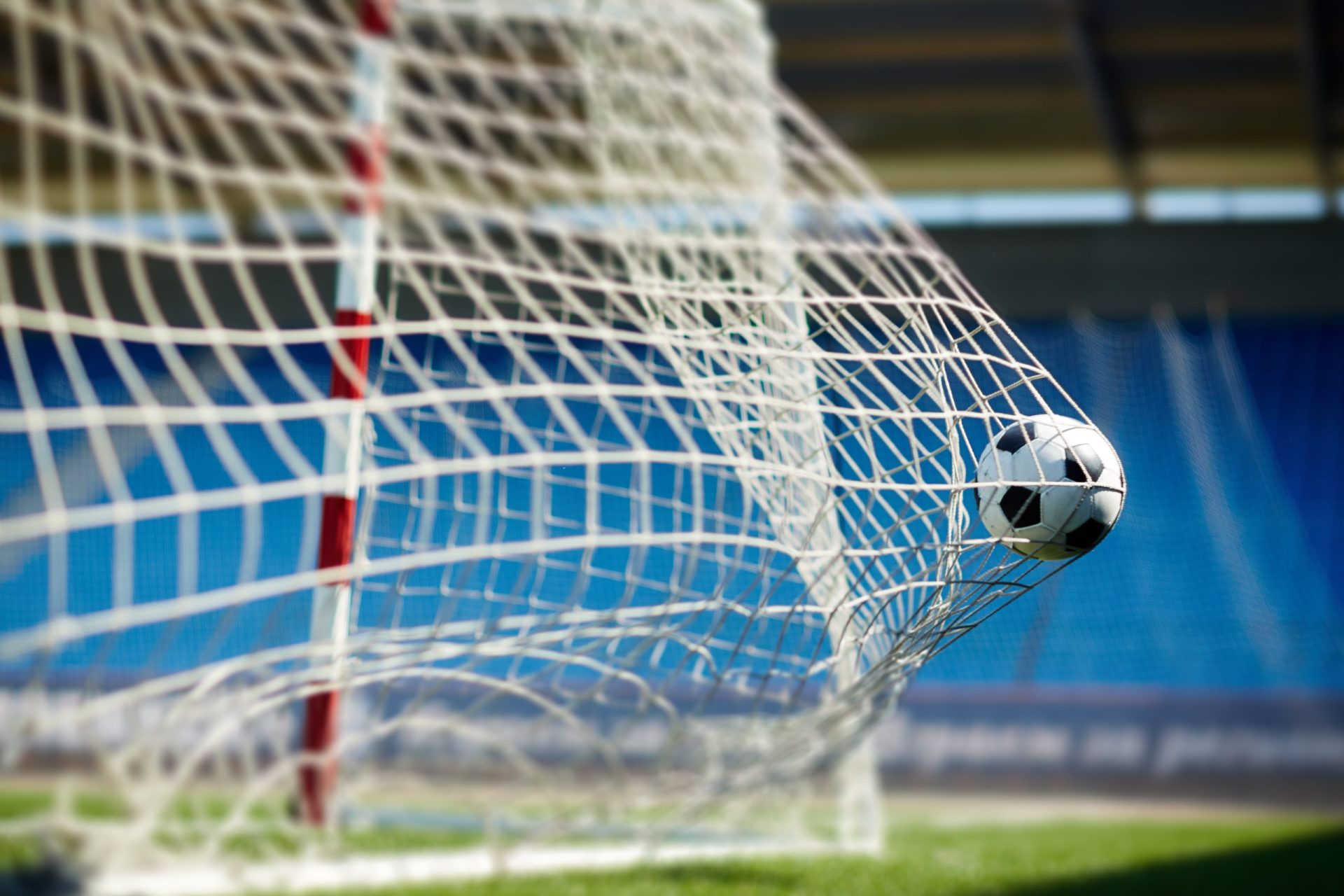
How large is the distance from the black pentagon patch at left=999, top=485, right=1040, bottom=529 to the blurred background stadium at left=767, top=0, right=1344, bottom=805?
467 cm

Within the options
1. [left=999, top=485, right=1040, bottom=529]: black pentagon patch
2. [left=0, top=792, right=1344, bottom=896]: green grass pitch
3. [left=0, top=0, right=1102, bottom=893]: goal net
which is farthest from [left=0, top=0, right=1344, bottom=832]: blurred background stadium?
[left=999, top=485, right=1040, bottom=529]: black pentagon patch

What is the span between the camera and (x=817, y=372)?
6.93ft

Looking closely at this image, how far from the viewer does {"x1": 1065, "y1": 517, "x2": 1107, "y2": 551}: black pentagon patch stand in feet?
6.00

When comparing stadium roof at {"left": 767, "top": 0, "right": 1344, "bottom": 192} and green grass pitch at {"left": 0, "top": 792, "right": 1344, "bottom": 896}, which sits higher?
stadium roof at {"left": 767, "top": 0, "right": 1344, "bottom": 192}

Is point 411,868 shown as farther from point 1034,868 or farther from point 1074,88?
point 1074,88

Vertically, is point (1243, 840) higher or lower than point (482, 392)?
lower

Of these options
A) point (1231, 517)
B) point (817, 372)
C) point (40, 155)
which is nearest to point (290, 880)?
point (817, 372)

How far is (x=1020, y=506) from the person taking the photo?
6.15 ft

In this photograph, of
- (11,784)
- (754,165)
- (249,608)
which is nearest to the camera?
(754,165)

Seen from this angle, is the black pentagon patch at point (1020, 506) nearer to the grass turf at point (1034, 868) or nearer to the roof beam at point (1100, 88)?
the grass turf at point (1034, 868)

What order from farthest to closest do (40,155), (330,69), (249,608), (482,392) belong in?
(40,155) → (330,69) → (249,608) → (482,392)

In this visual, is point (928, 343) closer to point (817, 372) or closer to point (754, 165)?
point (817, 372)

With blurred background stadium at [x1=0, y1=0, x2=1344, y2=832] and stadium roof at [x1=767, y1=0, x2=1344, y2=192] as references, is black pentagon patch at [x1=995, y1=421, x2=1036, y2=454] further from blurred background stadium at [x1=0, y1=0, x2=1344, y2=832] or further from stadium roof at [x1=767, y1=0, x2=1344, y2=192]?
stadium roof at [x1=767, y1=0, x2=1344, y2=192]

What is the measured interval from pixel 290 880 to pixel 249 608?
4627 millimetres
